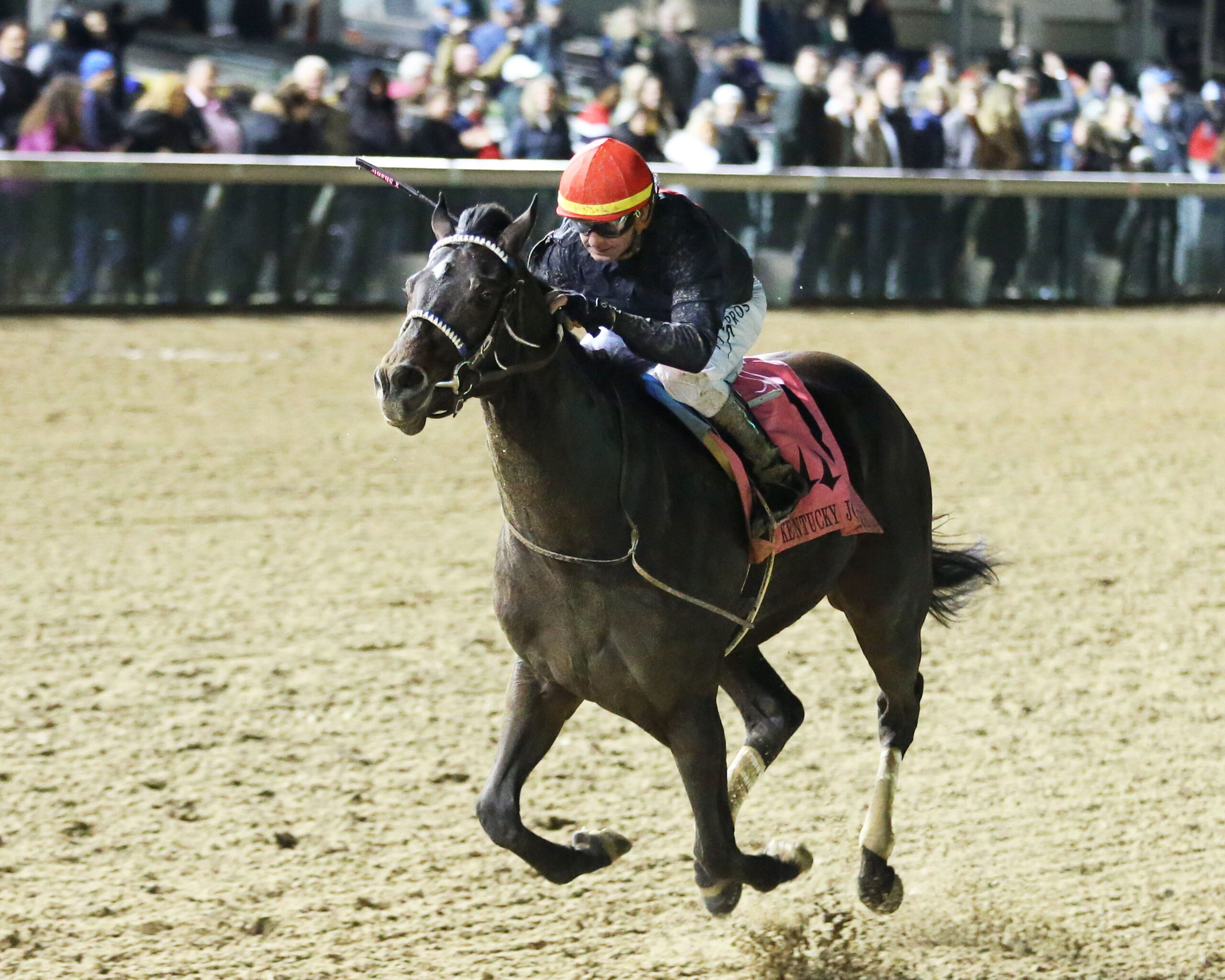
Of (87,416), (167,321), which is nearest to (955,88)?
(167,321)

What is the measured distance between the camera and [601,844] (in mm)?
4410

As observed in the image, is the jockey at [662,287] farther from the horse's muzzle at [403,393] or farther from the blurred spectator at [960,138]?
the blurred spectator at [960,138]

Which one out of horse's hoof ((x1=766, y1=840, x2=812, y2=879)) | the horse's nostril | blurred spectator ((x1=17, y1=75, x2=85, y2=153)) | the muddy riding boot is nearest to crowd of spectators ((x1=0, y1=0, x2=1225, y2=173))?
blurred spectator ((x1=17, y1=75, x2=85, y2=153))

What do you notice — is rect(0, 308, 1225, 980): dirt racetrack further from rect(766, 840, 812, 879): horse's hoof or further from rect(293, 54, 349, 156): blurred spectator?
rect(293, 54, 349, 156): blurred spectator

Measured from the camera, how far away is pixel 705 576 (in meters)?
4.18

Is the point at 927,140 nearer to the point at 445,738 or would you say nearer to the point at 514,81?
the point at 514,81

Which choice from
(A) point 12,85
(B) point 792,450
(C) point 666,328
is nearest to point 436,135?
(A) point 12,85

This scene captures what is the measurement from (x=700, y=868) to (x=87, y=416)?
22.1 ft

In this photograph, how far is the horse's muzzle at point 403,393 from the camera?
3.33 meters

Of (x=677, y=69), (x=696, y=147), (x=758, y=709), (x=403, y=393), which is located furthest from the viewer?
(x=677, y=69)

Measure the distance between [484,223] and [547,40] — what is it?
42.3 feet

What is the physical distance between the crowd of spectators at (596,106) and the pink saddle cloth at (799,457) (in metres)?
8.00

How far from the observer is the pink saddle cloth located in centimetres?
441

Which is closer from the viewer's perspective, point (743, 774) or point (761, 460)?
point (761, 460)
